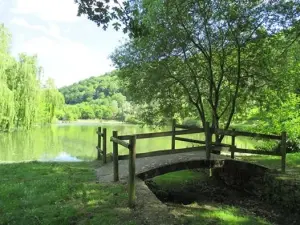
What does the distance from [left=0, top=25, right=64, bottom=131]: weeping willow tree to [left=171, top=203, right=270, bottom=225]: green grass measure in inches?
738

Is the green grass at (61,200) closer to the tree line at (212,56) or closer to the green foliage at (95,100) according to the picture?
the tree line at (212,56)

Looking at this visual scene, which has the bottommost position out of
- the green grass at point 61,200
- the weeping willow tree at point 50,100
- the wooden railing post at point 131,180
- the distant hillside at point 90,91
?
the green grass at point 61,200

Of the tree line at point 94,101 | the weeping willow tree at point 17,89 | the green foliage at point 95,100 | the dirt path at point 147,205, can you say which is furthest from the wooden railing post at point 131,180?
the green foliage at point 95,100

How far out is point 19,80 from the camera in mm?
24641

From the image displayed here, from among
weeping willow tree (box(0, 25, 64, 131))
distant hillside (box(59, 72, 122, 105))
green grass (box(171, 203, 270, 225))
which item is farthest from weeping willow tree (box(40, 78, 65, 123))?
distant hillside (box(59, 72, 122, 105))

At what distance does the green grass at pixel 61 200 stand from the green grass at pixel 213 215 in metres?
1.42

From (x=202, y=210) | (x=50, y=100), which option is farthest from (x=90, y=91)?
(x=202, y=210)

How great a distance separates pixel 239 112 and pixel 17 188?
33.2 feet

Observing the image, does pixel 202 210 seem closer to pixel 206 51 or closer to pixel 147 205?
pixel 147 205

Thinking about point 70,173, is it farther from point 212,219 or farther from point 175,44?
point 175,44

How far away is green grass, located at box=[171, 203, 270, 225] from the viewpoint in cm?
579

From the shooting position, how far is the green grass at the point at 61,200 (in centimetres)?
478

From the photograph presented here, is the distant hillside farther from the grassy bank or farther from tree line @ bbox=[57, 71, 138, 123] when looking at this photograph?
the grassy bank

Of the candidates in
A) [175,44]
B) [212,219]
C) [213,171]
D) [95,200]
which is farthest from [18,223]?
[175,44]
